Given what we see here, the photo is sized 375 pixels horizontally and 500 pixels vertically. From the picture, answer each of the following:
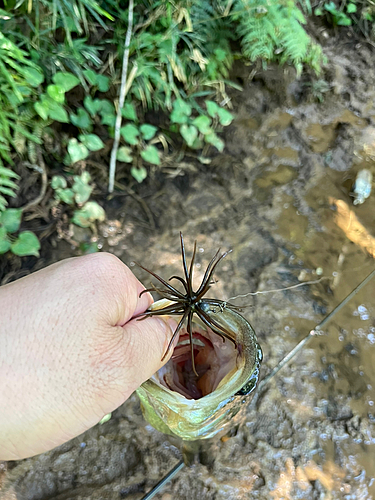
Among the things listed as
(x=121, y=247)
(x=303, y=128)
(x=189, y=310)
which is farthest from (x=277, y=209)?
(x=189, y=310)

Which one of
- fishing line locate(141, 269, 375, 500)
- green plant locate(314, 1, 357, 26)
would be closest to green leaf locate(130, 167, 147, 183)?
fishing line locate(141, 269, 375, 500)

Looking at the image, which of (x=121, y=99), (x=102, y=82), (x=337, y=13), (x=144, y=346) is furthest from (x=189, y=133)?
(x=337, y=13)

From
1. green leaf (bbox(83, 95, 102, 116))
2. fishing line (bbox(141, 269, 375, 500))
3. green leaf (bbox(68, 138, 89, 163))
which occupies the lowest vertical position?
fishing line (bbox(141, 269, 375, 500))

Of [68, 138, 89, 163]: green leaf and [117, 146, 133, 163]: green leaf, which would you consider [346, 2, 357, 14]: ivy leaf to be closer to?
[117, 146, 133, 163]: green leaf

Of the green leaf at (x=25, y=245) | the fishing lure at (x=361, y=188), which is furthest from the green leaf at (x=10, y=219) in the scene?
the fishing lure at (x=361, y=188)

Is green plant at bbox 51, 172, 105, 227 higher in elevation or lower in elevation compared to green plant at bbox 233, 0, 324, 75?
lower

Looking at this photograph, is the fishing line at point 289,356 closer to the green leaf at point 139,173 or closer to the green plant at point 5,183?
the green leaf at point 139,173
